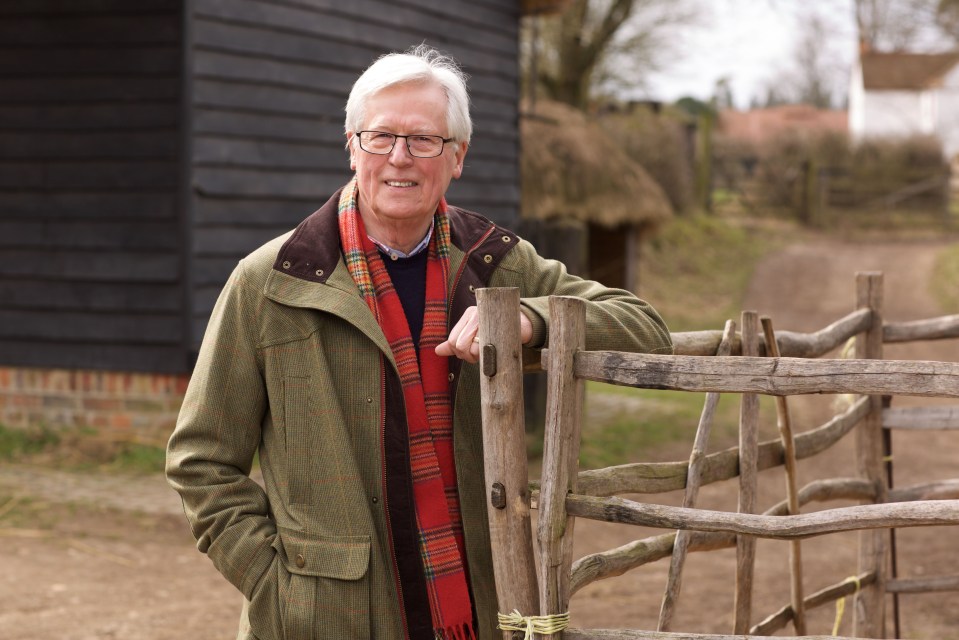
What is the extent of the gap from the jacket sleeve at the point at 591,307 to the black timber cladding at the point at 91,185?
203 inches

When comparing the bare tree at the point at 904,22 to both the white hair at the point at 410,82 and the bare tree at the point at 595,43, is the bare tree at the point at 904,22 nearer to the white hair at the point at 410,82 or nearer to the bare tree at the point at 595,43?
the bare tree at the point at 595,43

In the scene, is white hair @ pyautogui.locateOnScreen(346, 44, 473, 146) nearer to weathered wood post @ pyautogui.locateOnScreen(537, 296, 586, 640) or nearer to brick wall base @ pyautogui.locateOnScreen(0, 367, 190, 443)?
weathered wood post @ pyautogui.locateOnScreen(537, 296, 586, 640)

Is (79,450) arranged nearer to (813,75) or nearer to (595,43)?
(595,43)

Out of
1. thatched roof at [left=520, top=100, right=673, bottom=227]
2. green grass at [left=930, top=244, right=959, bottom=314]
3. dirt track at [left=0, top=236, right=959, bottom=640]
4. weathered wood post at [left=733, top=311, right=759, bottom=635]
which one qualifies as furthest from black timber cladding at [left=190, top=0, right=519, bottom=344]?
green grass at [left=930, top=244, right=959, bottom=314]

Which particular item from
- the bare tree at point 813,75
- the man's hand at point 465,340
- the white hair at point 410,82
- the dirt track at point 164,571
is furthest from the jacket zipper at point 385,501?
the bare tree at point 813,75

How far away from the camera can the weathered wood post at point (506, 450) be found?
A: 92.1 inches

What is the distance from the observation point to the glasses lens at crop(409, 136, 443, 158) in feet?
7.85

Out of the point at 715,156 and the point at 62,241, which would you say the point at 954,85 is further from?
the point at 62,241

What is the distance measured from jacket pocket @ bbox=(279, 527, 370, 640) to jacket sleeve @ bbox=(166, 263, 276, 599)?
0.10 meters

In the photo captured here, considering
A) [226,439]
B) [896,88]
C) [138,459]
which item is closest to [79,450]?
[138,459]

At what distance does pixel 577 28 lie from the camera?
20016 millimetres

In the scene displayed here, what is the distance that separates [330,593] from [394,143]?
92 cm

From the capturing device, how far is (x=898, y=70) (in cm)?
4409

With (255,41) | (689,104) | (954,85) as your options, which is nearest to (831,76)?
(954,85)
